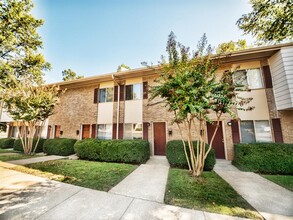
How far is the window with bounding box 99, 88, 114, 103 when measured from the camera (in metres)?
10.2

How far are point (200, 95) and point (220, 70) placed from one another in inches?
205

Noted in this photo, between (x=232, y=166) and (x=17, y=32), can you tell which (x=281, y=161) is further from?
(x=17, y=32)

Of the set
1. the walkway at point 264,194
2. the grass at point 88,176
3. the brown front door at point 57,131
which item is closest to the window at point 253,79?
the walkway at point 264,194

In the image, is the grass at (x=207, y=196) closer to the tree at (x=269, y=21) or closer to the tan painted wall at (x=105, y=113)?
the tan painted wall at (x=105, y=113)

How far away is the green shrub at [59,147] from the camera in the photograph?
28.3ft

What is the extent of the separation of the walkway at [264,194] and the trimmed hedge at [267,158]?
0.58 meters

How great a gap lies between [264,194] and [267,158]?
2.68 m

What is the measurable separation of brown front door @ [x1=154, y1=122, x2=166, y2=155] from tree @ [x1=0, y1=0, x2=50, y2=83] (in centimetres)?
1042

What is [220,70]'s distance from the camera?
7.99 m

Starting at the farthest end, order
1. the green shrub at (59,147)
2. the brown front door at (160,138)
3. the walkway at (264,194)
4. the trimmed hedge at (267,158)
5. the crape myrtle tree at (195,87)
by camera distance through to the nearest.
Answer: the green shrub at (59,147), the brown front door at (160,138), the trimmed hedge at (267,158), the crape myrtle tree at (195,87), the walkway at (264,194)

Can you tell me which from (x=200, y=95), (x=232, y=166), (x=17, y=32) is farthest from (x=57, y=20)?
(x=232, y=166)

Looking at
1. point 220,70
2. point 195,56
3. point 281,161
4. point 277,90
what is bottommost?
point 281,161

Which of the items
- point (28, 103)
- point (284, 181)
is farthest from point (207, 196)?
point (28, 103)

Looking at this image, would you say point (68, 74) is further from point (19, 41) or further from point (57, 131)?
A: point (57, 131)
